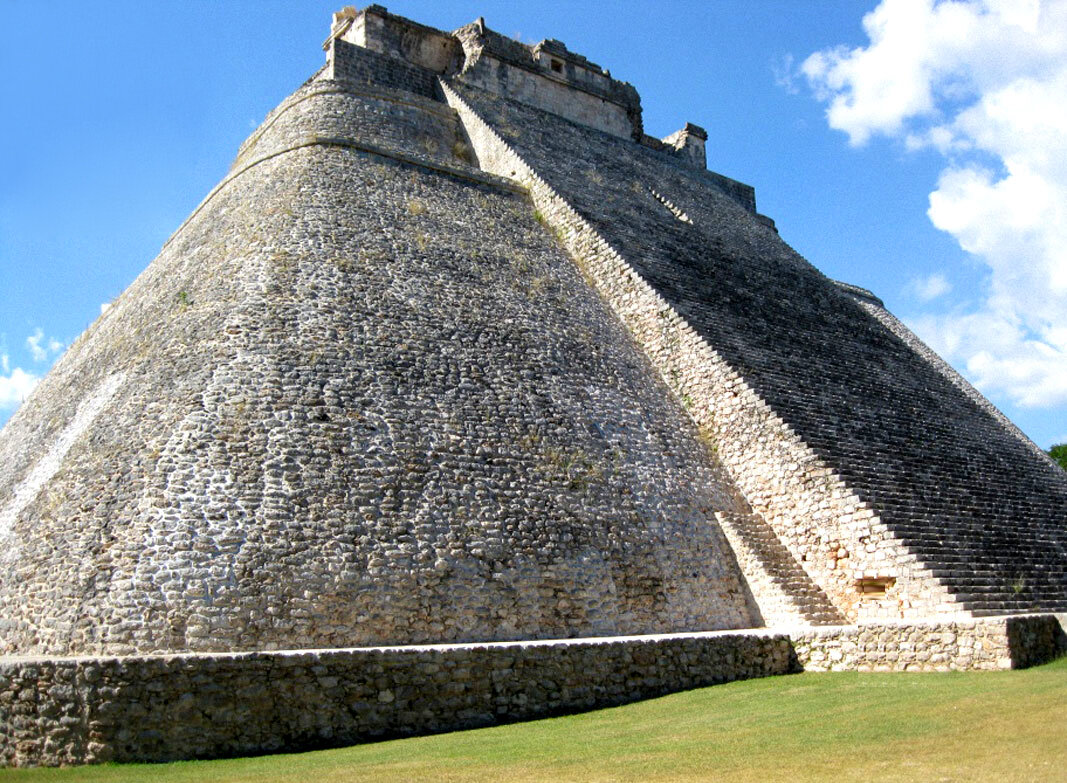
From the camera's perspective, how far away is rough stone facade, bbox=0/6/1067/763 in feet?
28.7

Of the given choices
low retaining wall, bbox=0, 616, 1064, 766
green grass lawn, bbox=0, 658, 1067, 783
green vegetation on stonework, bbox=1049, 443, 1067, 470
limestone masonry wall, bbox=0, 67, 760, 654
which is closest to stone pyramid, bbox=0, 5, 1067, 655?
→ limestone masonry wall, bbox=0, 67, 760, 654

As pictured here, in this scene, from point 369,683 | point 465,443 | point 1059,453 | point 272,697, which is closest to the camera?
point 272,697

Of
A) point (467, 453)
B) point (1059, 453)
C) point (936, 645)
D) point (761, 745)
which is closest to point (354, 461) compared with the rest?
point (467, 453)

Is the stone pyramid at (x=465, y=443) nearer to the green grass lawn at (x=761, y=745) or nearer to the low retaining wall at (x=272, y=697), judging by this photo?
the low retaining wall at (x=272, y=697)

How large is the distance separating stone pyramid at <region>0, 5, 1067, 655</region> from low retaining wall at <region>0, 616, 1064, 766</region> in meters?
0.79

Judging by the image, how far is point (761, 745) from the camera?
20.4ft

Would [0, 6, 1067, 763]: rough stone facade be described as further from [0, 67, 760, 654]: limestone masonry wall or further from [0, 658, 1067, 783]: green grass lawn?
[0, 658, 1067, 783]: green grass lawn

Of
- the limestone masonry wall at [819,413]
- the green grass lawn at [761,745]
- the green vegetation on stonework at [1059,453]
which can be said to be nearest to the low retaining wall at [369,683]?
the green grass lawn at [761,745]

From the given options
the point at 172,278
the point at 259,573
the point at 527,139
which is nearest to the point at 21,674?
the point at 259,573

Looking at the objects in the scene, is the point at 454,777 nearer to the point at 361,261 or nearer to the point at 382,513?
the point at 382,513

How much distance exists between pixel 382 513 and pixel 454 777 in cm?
378

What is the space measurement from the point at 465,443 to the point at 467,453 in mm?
149

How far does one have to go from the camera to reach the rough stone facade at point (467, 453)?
8.76 m

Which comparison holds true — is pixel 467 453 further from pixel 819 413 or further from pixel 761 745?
pixel 819 413
